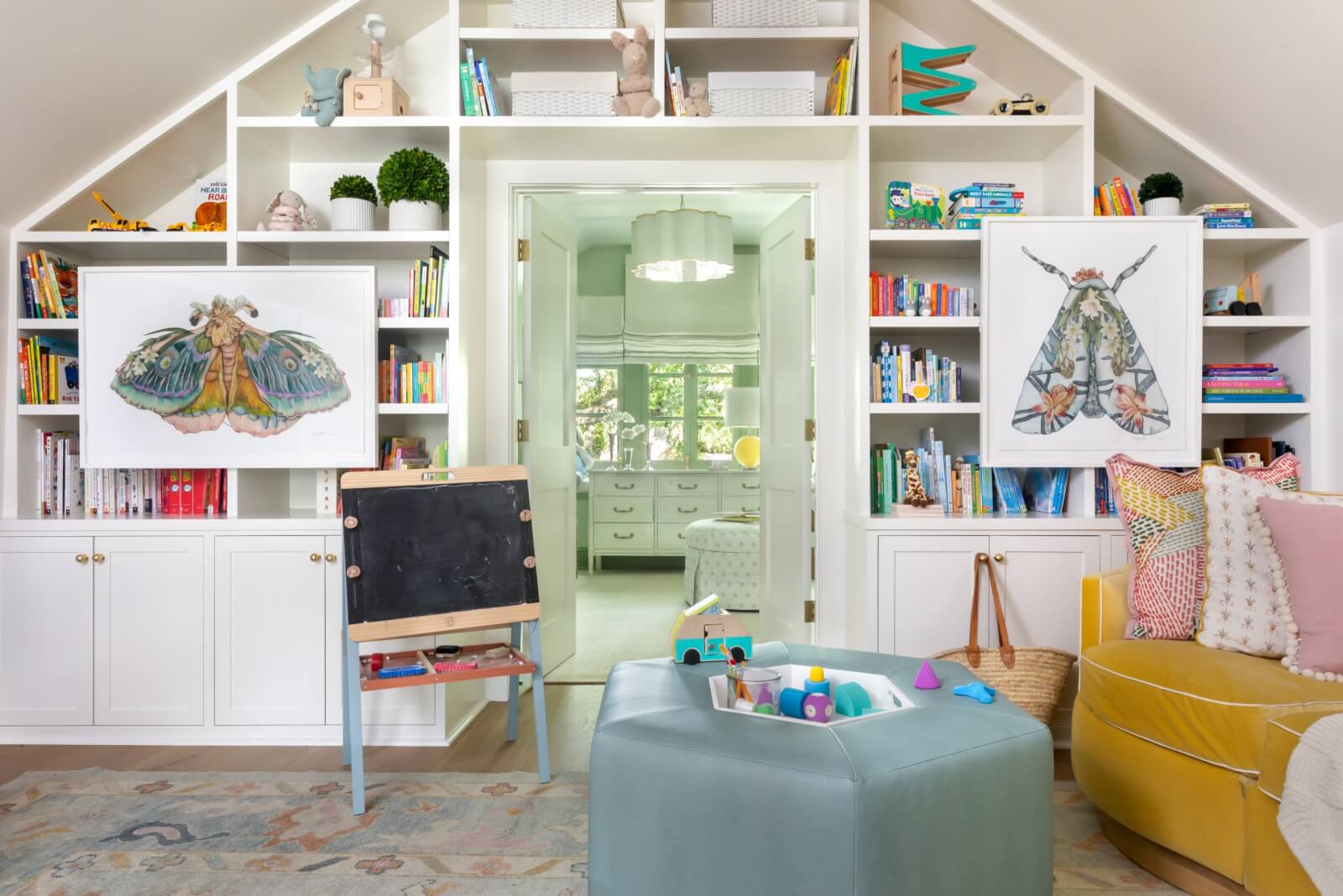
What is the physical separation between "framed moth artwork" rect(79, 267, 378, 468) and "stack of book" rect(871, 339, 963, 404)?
184 cm

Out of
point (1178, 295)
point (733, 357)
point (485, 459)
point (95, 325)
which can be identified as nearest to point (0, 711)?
point (95, 325)

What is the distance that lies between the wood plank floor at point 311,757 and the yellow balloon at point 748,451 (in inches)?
155

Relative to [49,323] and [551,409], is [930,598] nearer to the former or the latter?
[551,409]

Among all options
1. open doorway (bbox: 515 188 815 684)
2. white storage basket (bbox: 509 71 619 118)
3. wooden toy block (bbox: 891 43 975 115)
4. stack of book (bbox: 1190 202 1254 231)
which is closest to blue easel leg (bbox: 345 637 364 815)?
open doorway (bbox: 515 188 815 684)

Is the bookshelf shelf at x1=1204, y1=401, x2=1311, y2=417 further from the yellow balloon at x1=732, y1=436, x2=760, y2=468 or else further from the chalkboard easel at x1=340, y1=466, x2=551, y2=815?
the yellow balloon at x1=732, y1=436, x2=760, y2=468

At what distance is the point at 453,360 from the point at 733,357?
167 inches

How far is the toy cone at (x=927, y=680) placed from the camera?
192 cm

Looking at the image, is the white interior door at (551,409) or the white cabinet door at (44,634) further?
the white interior door at (551,409)

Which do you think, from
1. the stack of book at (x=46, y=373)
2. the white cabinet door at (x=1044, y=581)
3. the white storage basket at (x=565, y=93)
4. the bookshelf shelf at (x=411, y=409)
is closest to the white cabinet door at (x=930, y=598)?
the white cabinet door at (x=1044, y=581)

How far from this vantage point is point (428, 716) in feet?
9.88

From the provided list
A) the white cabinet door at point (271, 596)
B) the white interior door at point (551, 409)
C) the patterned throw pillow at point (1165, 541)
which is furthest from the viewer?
Answer: the white interior door at point (551, 409)

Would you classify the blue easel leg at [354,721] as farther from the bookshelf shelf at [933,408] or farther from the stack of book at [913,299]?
the stack of book at [913,299]

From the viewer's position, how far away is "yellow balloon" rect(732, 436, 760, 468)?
6.84m

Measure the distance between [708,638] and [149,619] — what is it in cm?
207
